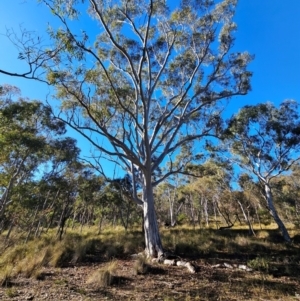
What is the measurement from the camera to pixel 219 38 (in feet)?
37.6

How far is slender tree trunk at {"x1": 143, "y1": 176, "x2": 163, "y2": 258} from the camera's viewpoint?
8047 millimetres

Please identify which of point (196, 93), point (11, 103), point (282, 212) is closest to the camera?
point (196, 93)

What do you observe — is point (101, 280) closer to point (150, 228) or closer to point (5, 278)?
point (5, 278)

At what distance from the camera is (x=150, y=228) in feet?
27.8

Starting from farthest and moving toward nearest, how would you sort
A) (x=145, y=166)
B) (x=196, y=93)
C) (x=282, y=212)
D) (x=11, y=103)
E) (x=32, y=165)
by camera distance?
(x=282, y=212) → (x=32, y=165) → (x=11, y=103) → (x=196, y=93) → (x=145, y=166)

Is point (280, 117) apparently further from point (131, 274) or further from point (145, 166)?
point (131, 274)

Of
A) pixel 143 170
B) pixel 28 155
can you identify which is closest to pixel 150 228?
pixel 143 170

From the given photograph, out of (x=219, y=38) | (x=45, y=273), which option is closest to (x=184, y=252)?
(x=45, y=273)

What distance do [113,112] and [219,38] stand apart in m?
6.05

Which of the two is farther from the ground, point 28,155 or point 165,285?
point 28,155

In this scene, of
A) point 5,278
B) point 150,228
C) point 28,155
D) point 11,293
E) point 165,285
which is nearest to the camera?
point 11,293

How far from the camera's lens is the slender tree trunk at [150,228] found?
8.05 m

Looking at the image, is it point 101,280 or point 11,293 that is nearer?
point 11,293

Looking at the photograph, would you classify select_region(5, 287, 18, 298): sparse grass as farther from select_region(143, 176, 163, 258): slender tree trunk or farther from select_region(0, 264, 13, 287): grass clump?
select_region(143, 176, 163, 258): slender tree trunk
